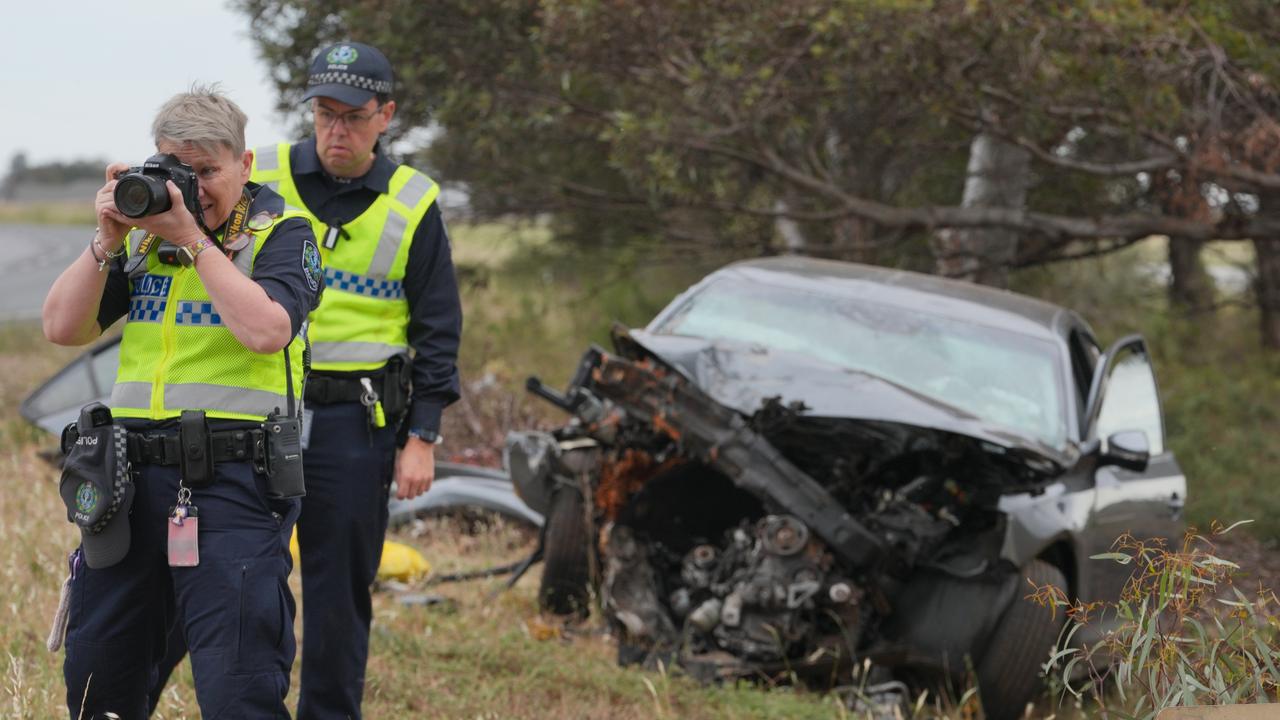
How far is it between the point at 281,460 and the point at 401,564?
327 centimetres

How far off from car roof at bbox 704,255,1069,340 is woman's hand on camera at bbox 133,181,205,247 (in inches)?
144

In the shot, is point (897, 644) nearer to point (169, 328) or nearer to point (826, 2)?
point (169, 328)

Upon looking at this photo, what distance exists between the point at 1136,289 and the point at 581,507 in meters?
13.4

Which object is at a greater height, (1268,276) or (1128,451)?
(1128,451)

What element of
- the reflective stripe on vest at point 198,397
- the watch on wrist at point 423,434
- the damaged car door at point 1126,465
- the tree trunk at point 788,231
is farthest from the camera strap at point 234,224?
the tree trunk at point 788,231

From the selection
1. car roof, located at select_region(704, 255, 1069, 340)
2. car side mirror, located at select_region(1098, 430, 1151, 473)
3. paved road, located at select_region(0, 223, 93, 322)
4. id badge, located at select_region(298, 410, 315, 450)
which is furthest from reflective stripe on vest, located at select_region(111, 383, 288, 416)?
paved road, located at select_region(0, 223, 93, 322)

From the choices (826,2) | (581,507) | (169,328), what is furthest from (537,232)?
(169,328)

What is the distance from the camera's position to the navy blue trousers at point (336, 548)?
375 centimetres

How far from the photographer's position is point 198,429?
2922 mm

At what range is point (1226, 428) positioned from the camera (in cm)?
1214

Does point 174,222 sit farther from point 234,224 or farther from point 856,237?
point 856,237

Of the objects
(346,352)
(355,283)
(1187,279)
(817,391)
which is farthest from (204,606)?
(1187,279)

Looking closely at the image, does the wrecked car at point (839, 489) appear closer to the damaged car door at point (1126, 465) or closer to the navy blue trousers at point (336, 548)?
the damaged car door at point (1126, 465)

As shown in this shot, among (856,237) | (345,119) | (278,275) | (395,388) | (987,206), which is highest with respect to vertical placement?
(345,119)
